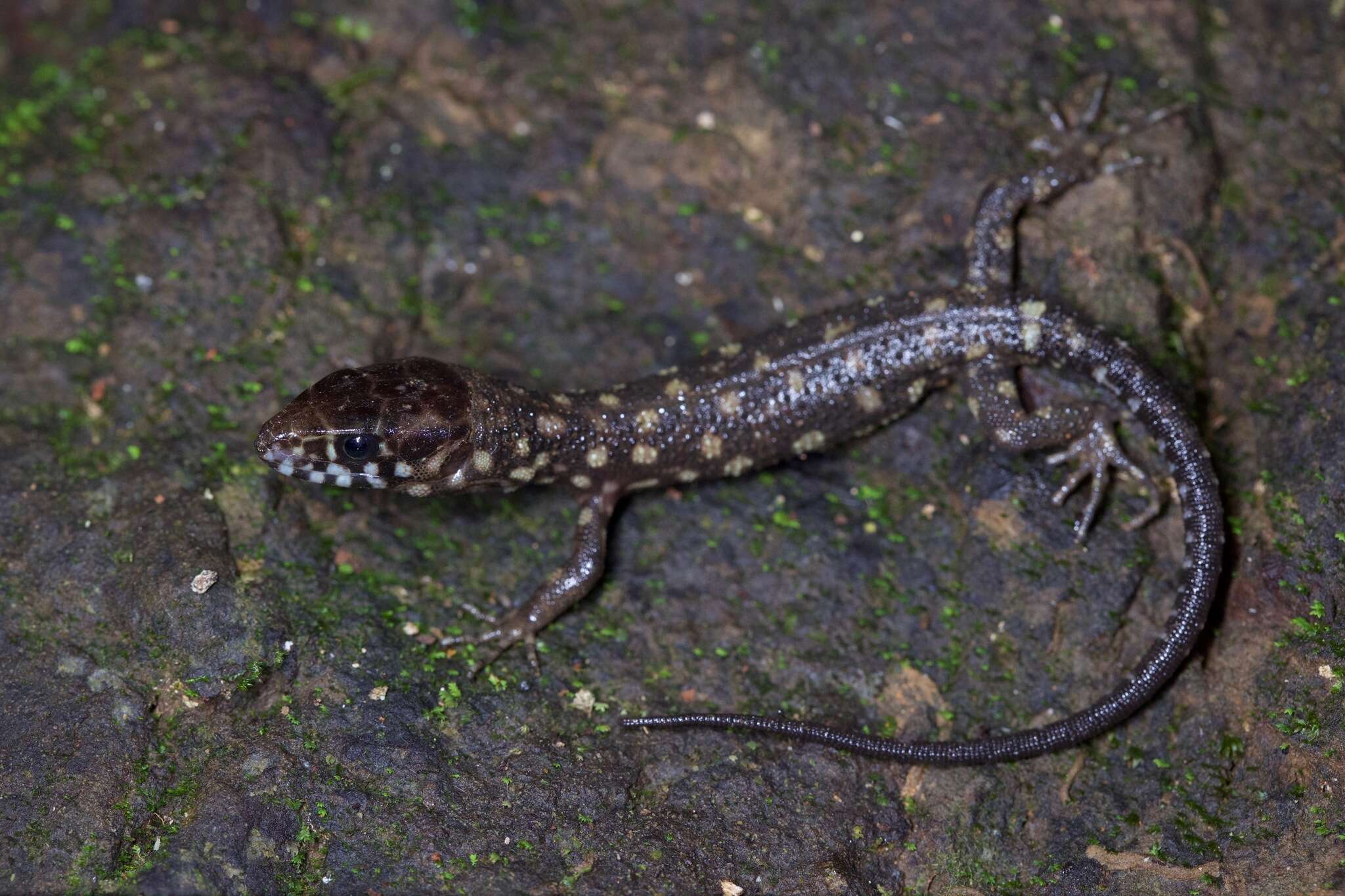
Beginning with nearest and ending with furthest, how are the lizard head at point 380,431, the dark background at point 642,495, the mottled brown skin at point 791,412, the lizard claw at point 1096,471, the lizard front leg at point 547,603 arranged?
the dark background at point 642,495 < the lizard head at point 380,431 < the mottled brown skin at point 791,412 < the lizard front leg at point 547,603 < the lizard claw at point 1096,471

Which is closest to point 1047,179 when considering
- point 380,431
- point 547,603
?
point 547,603

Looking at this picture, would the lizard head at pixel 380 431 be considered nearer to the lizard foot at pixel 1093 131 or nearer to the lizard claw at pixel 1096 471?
the lizard claw at pixel 1096 471

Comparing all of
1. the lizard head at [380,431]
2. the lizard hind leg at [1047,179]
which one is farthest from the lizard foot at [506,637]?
the lizard hind leg at [1047,179]

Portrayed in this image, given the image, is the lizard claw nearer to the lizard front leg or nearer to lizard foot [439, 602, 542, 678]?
the lizard front leg

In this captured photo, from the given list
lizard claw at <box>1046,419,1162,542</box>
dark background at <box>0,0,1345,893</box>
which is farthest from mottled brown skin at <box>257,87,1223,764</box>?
dark background at <box>0,0,1345,893</box>

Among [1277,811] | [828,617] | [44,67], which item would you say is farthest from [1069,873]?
[44,67]

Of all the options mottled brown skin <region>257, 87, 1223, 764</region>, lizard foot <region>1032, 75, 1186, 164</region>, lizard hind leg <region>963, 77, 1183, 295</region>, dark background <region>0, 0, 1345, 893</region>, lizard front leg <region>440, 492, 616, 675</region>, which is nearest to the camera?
dark background <region>0, 0, 1345, 893</region>
